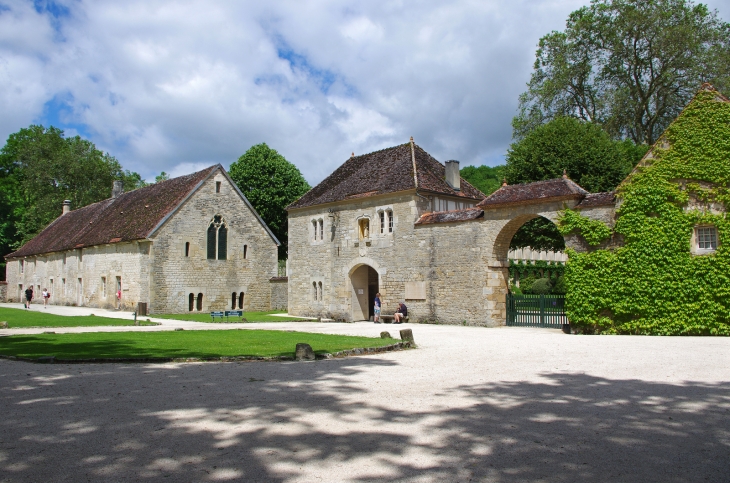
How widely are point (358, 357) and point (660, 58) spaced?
29.8 m

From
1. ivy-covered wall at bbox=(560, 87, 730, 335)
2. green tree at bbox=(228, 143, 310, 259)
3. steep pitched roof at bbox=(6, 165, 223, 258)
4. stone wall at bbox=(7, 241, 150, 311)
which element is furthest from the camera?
green tree at bbox=(228, 143, 310, 259)

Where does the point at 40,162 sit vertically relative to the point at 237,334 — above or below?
above

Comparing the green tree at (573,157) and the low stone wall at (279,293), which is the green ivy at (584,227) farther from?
the low stone wall at (279,293)

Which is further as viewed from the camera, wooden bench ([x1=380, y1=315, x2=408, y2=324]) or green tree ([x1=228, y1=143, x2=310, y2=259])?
green tree ([x1=228, y1=143, x2=310, y2=259])

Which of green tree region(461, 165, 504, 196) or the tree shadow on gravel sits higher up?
green tree region(461, 165, 504, 196)

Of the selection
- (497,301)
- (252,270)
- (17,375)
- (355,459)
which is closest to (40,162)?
(252,270)

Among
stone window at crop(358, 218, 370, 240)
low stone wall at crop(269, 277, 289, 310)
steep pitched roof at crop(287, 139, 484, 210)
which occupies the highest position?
steep pitched roof at crop(287, 139, 484, 210)

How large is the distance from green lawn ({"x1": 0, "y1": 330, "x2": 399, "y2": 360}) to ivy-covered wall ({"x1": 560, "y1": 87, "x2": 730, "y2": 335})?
8.29m

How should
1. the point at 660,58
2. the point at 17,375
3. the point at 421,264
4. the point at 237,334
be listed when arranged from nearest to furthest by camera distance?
the point at 17,375 < the point at 237,334 < the point at 421,264 < the point at 660,58

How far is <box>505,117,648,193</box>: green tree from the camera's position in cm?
2931

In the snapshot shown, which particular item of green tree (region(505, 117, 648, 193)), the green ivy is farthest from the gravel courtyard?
green tree (region(505, 117, 648, 193))

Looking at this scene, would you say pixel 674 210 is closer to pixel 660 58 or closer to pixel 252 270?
pixel 660 58

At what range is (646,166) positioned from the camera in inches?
739

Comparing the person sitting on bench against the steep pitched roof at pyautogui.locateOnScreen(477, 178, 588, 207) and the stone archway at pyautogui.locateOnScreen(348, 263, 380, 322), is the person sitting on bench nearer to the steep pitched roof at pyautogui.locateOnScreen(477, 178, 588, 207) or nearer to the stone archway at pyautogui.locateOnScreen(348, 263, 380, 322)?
the stone archway at pyautogui.locateOnScreen(348, 263, 380, 322)
